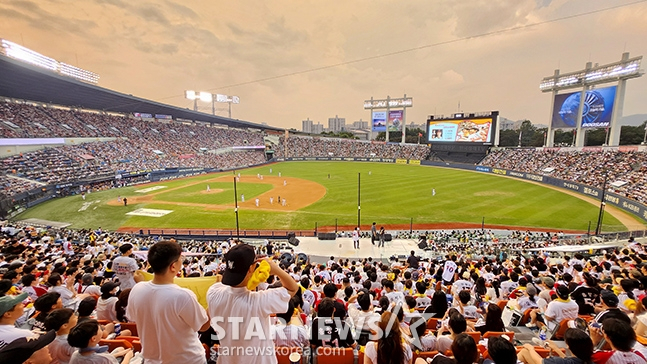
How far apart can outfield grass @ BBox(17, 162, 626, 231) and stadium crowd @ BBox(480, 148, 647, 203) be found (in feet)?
17.2

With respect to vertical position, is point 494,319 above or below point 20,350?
below

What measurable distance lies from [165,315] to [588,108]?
69023mm

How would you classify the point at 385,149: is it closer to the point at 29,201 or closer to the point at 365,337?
the point at 29,201

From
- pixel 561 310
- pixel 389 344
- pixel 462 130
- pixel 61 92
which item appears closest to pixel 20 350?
pixel 389 344

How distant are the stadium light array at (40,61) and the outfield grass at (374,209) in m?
24.3

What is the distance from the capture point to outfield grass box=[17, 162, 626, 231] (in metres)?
26.8

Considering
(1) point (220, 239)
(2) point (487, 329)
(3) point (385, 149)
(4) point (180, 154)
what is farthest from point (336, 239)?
(3) point (385, 149)

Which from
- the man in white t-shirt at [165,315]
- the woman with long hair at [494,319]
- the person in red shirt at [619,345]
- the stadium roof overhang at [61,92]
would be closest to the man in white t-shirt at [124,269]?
the man in white t-shirt at [165,315]

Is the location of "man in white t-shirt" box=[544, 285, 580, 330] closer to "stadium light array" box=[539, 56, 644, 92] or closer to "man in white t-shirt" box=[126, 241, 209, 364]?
"man in white t-shirt" box=[126, 241, 209, 364]

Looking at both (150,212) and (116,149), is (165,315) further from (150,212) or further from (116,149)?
(116,149)

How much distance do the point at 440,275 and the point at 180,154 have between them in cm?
6490

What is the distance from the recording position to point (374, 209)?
3069 cm

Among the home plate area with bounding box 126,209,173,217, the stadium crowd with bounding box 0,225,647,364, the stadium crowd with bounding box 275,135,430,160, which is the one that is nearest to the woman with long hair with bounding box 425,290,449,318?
the stadium crowd with bounding box 0,225,647,364

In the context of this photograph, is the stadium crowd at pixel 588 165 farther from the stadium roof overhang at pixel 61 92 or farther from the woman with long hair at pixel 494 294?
the stadium roof overhang at pixel 61 92
